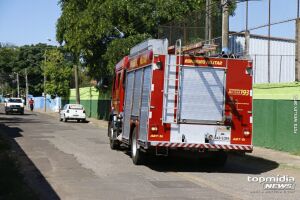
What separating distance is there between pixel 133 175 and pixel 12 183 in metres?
3.17

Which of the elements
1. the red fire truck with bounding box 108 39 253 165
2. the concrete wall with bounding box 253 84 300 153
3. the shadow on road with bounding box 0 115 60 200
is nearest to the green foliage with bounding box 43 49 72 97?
the concrete wall with bounding box 253 84 300 153

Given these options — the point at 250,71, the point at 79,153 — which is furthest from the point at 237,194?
the point at 79,153

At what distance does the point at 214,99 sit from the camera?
14.7m

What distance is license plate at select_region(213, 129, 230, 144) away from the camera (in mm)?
14484

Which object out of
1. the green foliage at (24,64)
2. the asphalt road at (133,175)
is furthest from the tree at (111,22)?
the green foliage at (24,64)

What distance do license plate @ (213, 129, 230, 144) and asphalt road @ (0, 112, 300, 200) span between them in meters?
0.81

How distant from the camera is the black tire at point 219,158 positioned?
15602 mm

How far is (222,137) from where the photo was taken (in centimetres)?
1453

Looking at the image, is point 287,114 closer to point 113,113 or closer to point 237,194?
point 113,113

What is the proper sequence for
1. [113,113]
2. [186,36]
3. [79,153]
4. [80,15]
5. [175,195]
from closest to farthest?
1. [175,195]
2. [79,153]
3. [113,113]
4. [186,36]
5. [80,15]

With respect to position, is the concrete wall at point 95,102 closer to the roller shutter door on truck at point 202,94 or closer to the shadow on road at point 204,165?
the shadow on road at point 204,165

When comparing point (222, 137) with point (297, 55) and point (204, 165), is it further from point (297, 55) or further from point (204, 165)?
point (297, 55)

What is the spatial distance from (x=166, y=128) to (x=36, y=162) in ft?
13.3

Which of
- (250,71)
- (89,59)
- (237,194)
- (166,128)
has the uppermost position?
(89,59)
